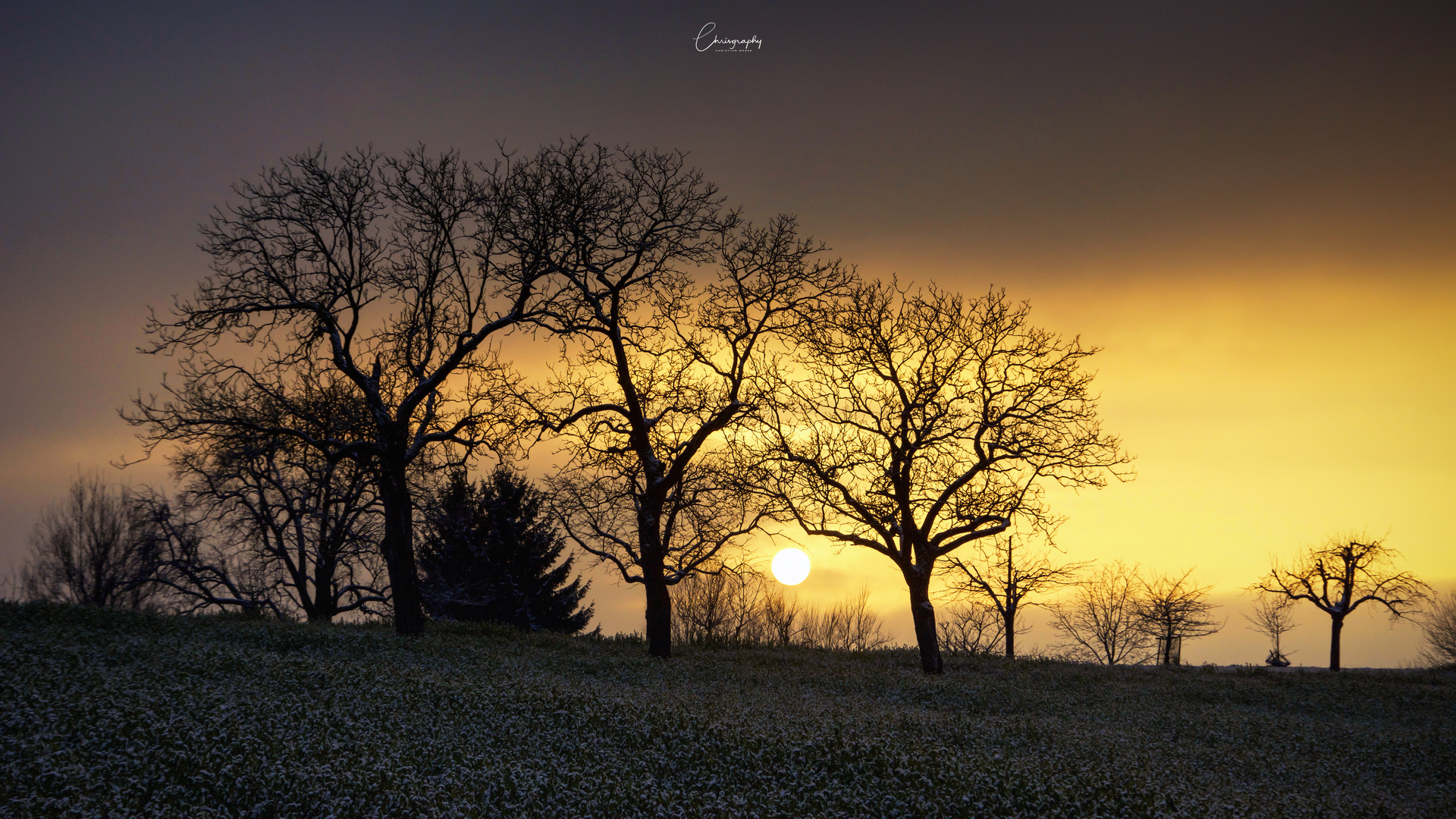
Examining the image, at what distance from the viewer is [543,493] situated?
27.0 metres

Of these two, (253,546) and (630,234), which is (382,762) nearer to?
(630,234)

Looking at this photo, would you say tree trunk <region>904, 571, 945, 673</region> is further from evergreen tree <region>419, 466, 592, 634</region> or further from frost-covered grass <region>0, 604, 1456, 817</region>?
evergreen tree <region>419, 466, 592, 634</region>

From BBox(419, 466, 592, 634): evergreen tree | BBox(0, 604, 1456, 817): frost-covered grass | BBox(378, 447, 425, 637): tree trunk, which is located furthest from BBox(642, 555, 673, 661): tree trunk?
BBox(419, 466, 592, 634): evergreen tree

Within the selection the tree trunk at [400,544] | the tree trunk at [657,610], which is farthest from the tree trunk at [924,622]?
the tree trunk at [400,544]

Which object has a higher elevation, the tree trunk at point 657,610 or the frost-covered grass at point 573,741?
the tree trunk at point 657,610

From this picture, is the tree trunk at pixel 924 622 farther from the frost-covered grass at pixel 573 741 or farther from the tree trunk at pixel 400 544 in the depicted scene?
the tree trunk at pixel 400 544

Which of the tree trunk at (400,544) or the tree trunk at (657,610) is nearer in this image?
the tree trunk at (400,544)

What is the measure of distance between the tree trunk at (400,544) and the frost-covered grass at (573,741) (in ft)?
6.00

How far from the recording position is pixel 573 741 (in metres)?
14.7

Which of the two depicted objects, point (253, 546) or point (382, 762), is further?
point (253, 546)

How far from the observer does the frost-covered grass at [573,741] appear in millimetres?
11492

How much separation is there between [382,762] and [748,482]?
17945 millimetres

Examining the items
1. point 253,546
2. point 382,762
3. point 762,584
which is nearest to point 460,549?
point 253,546

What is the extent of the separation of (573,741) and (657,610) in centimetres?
1313
